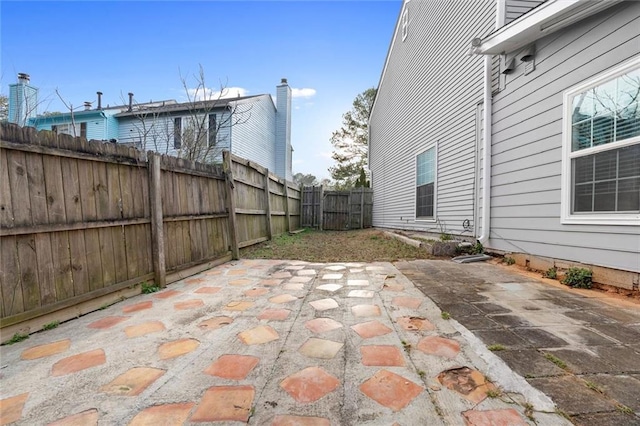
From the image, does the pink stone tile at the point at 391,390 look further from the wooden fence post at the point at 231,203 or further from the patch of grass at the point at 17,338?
the wooden fence post at the point at 231,203

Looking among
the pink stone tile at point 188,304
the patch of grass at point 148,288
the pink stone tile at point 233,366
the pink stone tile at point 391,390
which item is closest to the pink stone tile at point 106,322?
the pink stone tile at point 188,304

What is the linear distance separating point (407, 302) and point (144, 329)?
214 cm

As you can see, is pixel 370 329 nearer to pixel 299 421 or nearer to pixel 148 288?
pixel 299 421

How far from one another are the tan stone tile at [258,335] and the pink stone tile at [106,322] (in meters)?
1.08

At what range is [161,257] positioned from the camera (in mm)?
→ 3160

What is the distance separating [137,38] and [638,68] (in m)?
9.84

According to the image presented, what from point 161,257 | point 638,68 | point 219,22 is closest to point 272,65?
point 219,22

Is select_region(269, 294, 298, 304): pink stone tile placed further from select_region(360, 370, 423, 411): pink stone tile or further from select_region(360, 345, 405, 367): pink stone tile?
select_region(360, 370, 423, 411): pink stone tile

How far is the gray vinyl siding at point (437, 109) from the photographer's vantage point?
4.95 m

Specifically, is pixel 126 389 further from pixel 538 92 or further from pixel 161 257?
pixel 538 92

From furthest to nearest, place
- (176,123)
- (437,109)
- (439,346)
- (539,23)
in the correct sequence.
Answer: (176,123)
(437,109)
(539,23)
(439,346)

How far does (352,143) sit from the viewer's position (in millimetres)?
19766

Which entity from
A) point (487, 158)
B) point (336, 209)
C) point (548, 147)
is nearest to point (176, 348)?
point (548, 147)

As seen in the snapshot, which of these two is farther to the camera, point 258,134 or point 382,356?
point 258,134
